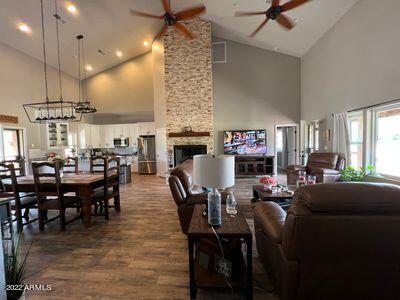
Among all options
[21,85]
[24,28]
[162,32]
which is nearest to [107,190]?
[162,32]

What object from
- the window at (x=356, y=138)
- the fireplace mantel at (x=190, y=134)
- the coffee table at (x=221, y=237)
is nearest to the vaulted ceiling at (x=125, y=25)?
the window at (x=356, y=138)

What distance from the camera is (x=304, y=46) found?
6836 millimetres

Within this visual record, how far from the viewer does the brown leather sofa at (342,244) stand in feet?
4.18

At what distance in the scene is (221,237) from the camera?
168cm

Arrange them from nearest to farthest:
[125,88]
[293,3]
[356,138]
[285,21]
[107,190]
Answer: [293,3]
[107,190]
[285,21]
[356,138]
[125,88]

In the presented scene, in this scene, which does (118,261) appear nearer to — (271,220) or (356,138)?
(271,220)

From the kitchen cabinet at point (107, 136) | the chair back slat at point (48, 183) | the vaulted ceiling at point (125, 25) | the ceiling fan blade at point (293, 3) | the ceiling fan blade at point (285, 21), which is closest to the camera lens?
the chair back slat at point (48, 183)

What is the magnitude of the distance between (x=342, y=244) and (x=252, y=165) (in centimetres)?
633

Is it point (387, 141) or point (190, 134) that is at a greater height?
point (190, 134)

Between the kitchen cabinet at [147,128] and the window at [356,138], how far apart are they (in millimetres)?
7188

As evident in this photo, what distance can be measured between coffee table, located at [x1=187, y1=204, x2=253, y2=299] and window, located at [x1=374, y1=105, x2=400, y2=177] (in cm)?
368

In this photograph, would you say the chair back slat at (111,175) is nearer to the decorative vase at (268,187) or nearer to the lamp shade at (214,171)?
the lamp shade at (214,171)

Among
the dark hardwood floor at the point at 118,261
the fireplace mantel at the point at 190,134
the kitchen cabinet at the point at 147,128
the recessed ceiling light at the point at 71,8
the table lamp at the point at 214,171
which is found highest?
the recessed ceiling light at the point at 71,8

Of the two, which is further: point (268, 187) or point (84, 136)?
point (84, 136)
